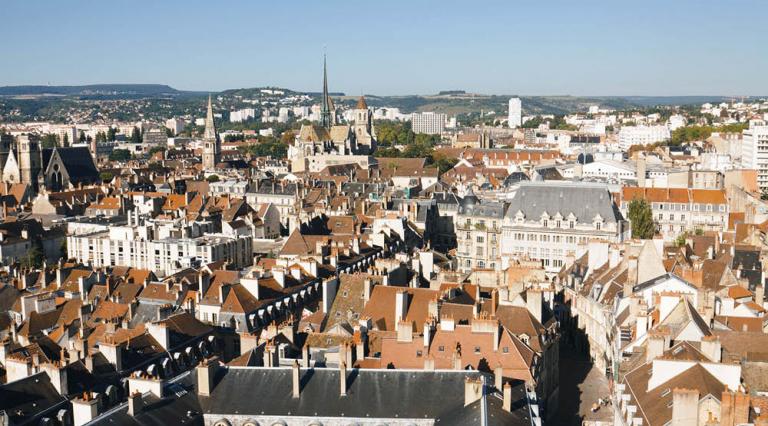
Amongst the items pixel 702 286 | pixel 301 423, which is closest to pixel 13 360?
pixel 301 423

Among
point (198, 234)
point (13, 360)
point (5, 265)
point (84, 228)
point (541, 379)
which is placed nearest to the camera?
point (13, 360)

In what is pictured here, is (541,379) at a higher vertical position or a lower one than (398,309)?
lower

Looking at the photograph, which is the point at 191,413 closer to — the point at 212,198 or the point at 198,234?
the point at 198,234

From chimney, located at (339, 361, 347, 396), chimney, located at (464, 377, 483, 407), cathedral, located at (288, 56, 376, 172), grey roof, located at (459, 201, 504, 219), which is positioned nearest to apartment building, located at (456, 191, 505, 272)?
grey roof, located at (459, 201, 504, 219)

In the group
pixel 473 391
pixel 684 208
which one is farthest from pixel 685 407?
pixel 684 208

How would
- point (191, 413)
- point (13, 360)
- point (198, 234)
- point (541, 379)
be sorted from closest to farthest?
point (191, 413) → point (13, 360) → point (541, 379) → point (198, 234)
